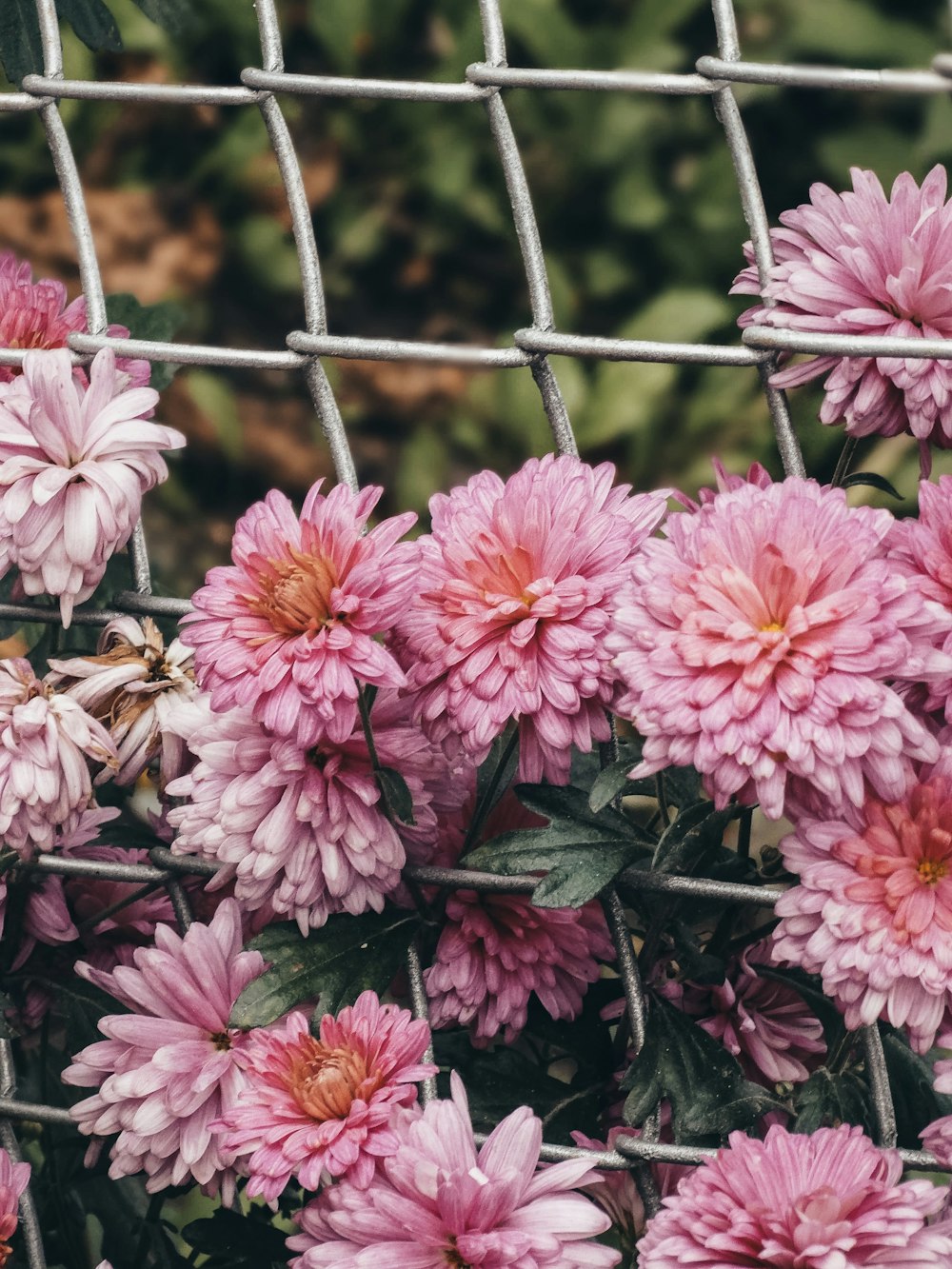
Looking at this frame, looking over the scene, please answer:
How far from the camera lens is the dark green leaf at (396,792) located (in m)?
0.62

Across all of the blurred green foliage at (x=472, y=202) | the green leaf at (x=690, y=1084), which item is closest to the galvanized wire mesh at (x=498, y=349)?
the green leaf at (x=690, y=1084)

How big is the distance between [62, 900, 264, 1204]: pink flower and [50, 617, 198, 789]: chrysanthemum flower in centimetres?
8

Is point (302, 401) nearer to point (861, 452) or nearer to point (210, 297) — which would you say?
point (210, 297)

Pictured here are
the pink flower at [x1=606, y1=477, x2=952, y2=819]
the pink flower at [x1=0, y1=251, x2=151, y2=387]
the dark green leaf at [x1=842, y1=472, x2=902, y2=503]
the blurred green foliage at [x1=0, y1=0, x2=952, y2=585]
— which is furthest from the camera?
the blurred green foliage at [x1=0, y1=0, x2=952, y2=585]

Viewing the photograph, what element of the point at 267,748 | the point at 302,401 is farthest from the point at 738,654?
the point at 302,401

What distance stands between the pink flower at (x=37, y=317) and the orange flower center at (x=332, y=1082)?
1.12 feet

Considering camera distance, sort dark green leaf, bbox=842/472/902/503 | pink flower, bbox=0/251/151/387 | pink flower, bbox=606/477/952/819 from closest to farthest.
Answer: pink flower, bbox=606/477/952/819 → dark green leaf, bbox=842/472/902/503 → pink flower, bbox=0/251/151/387

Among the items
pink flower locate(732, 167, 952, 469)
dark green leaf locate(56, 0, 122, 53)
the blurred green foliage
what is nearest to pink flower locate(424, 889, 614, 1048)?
pink flower locate(732, 167, 952, 469)

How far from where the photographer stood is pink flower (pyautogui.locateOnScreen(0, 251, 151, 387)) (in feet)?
2.49

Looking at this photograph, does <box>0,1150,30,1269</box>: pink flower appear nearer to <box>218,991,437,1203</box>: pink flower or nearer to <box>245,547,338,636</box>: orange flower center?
<box>218,991,437,1203</box>: pink flower

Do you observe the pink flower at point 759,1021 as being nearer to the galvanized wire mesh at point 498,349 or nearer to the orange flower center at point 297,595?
the galvanized wire mesh at point 498,349

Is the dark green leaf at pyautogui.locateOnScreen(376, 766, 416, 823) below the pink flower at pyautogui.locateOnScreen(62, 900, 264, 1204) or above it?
above

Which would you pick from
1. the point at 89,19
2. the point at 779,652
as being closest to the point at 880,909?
the point at 779,652

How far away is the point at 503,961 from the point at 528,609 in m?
0.18
